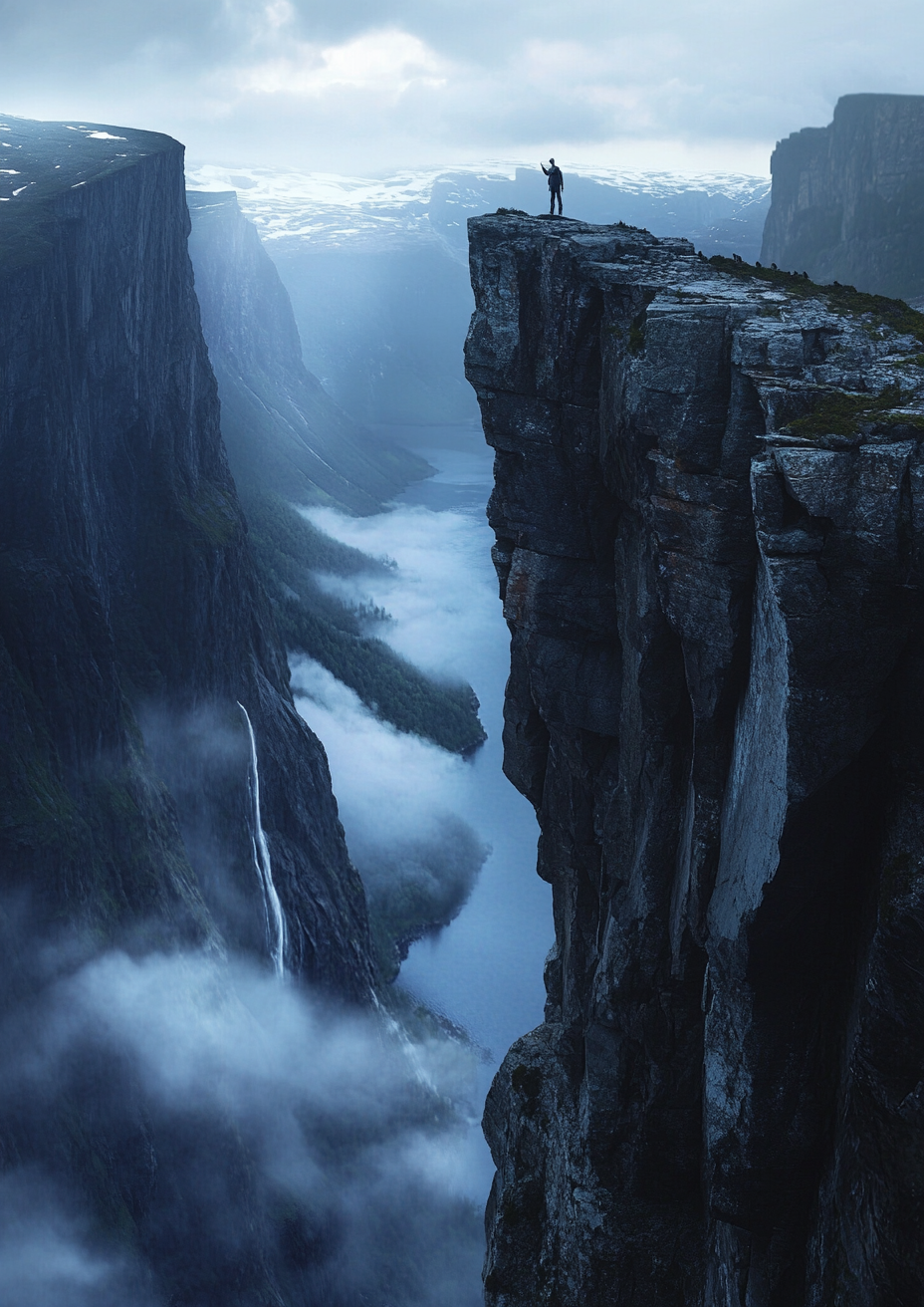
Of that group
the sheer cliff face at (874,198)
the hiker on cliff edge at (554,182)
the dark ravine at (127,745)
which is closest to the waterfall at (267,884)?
the dark ravine at (127,745)

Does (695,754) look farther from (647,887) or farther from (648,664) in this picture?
(647,887)

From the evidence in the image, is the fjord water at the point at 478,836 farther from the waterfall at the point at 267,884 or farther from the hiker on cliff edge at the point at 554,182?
the hiker on cliff edge at the point at 554,182

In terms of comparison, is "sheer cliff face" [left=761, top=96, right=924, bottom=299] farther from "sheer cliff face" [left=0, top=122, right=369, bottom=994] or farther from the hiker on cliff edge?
the hiker on cliff edge

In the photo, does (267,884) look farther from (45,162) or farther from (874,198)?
(874,198)

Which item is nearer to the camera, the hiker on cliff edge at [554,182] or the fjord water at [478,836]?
the hiker on cliff edge at [554,182]

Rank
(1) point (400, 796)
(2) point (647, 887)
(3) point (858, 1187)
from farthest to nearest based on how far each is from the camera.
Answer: (1) point (400, 796)
(2) point (647, 887)
(3) point (858, 1187)

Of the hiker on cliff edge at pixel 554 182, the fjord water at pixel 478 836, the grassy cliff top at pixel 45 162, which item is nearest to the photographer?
the hiker on cliff edge at pixel 554 182

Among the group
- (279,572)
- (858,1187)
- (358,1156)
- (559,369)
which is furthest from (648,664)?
(279,572)
